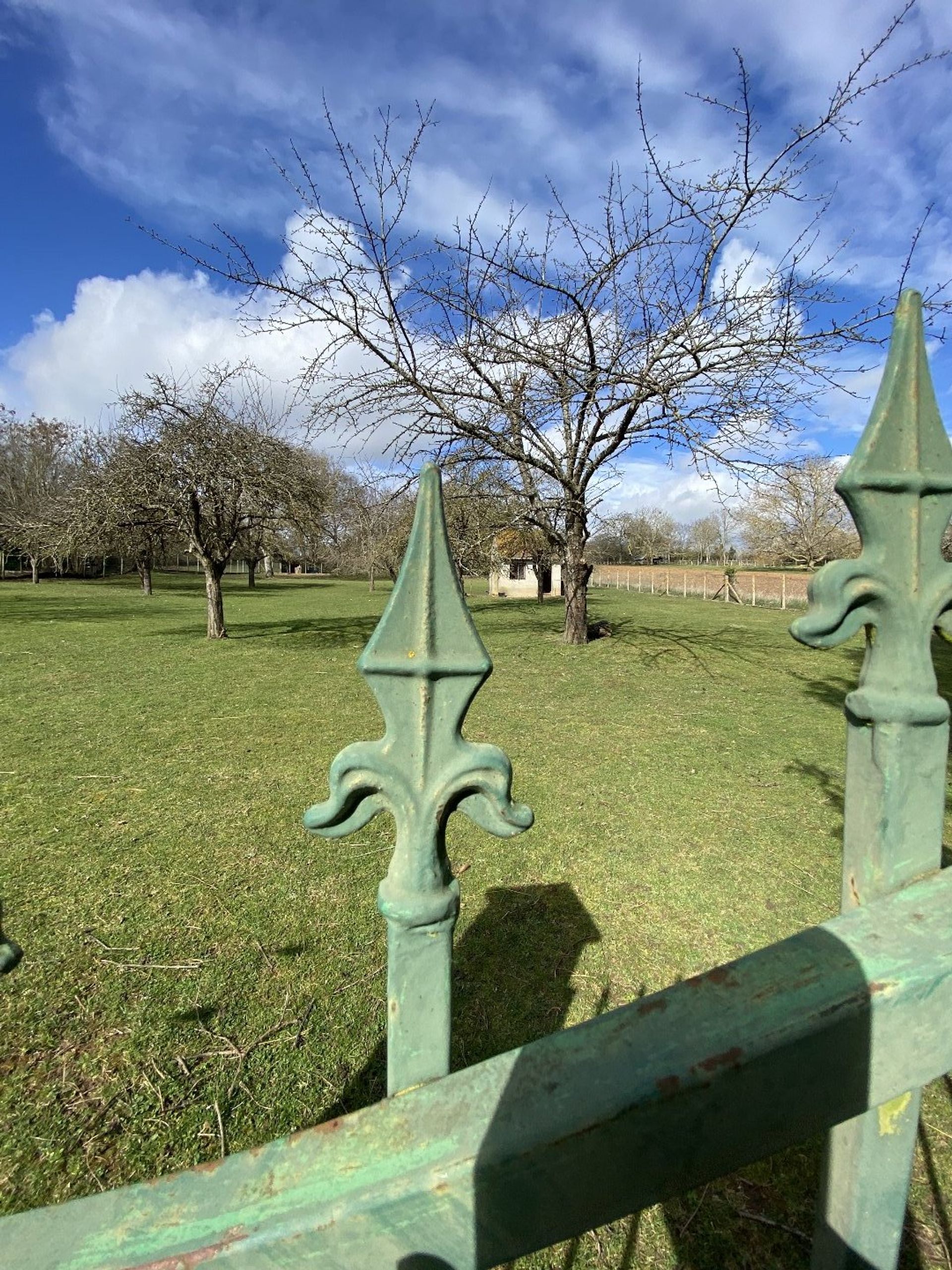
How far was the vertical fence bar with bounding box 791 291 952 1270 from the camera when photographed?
85 cm

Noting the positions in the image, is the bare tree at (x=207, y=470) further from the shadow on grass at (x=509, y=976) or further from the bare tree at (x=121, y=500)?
the shadow on grass at (x=509, y=976)

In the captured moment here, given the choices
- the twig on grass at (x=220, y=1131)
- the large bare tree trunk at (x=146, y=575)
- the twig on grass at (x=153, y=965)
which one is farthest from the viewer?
the large bare tree trunk at (x=146, y=575)

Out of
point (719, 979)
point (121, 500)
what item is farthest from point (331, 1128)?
point (121, 500)

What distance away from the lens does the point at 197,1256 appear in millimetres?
560

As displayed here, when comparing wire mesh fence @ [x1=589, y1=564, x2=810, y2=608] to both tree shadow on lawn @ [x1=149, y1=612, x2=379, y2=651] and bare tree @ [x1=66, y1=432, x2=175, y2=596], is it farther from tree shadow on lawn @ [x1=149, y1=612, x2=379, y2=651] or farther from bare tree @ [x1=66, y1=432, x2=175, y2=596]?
bare tree @ [x1=66, y1=432, x2=175, y2=596]

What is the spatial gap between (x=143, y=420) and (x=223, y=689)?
271 inches

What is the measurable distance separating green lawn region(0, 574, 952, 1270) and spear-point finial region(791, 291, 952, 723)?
1840 millimetres

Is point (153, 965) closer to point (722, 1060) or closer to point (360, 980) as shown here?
point (360, 980)

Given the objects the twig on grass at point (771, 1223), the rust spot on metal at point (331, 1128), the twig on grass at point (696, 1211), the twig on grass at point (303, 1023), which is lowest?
the twig on grass at point (696, 1211)

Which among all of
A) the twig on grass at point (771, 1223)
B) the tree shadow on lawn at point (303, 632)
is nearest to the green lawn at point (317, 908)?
the twig on grass at point (771, 1223)

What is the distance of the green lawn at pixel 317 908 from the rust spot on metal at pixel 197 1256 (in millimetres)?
1745

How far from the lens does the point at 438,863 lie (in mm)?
845

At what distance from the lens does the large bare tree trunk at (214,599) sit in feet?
43.7

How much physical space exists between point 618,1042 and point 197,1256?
42 centimetres
